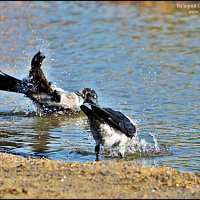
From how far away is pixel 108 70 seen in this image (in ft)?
41.7

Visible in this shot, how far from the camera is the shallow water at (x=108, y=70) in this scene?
26.6 ft

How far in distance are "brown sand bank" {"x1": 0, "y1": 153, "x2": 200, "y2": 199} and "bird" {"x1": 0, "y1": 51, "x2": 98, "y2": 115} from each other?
342 cm

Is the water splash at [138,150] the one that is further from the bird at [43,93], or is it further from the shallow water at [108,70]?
the bird at [43,93]

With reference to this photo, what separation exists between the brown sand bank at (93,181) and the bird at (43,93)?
11.2 ft

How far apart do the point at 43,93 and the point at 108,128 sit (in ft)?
9.67

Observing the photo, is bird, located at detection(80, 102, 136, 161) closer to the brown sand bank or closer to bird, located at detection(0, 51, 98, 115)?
the brown sand bank

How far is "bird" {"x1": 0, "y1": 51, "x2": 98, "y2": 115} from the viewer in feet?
32.3

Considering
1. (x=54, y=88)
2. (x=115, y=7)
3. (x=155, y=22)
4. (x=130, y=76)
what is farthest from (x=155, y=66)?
(x=115, y=7)

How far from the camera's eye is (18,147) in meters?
8.07

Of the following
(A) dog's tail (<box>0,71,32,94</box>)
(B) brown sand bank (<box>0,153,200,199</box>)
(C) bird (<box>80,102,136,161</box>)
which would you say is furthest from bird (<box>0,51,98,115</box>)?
(B) brown sand bank (<box>0,153,200,199</box>)

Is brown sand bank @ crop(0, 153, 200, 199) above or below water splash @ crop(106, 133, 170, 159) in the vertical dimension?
above

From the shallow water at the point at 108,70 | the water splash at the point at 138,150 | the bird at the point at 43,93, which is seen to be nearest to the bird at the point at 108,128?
the water splash at the point at 138,150

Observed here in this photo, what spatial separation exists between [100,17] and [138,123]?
33.8 feet

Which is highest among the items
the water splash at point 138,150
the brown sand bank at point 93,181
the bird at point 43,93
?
the bird at point 43,93
